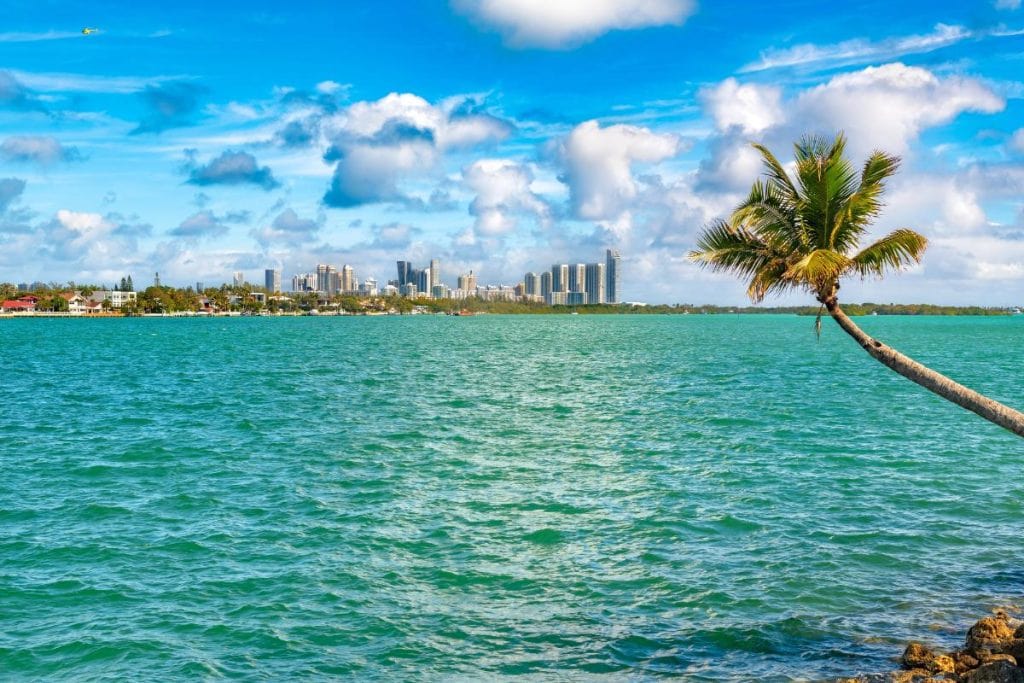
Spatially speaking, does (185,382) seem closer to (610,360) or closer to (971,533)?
(610,360)

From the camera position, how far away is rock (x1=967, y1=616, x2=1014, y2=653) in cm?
1471

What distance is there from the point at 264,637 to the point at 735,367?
8449 centimetres

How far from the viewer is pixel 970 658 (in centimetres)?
1444

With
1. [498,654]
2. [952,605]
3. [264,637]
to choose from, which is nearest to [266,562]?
[264,637]

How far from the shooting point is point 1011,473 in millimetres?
33094

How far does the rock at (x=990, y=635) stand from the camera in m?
14.7

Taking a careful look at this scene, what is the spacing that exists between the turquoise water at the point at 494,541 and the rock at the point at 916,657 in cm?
97

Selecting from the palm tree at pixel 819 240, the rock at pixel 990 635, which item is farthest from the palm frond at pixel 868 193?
the rock at pixel 990 635

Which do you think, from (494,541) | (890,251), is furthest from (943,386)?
(494,541)

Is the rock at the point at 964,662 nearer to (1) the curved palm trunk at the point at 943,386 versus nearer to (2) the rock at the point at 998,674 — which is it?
(2) the rock at the point at 998,674

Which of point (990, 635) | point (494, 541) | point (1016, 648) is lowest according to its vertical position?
point (494, 541)

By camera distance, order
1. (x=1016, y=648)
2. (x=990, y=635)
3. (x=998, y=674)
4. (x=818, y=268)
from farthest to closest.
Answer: (x=818, y=268) < (x=990, y=635) < (x=1016, y=648) < (x=998, y=674)

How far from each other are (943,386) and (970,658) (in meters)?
5.04

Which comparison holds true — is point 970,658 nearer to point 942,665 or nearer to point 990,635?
point 942,665
